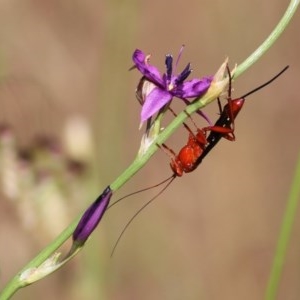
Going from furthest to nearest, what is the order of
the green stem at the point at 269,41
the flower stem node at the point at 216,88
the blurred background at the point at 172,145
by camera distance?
the blurred background at the point at 172,145 < the flower stem node at the point at 216,88 < the green stem at the point at 269,41

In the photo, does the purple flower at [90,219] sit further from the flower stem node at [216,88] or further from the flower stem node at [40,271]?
the flower stem node at [216,88]

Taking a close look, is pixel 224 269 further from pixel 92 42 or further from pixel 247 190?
pixel 92 42

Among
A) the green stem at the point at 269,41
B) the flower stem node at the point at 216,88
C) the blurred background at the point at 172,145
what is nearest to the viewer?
the green stem at the point at 269,41

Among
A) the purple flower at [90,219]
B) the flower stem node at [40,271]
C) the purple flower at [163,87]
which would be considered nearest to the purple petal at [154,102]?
the purple flower at [163,87]

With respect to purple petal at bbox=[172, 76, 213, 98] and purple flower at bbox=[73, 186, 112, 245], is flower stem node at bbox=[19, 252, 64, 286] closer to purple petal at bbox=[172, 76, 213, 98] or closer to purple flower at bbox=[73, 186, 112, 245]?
purple flower at bbox=[73, 186, 112, 245]

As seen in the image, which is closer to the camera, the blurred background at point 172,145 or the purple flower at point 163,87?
the purple flower at point 163,87

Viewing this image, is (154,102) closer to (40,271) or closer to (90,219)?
(90,219)
